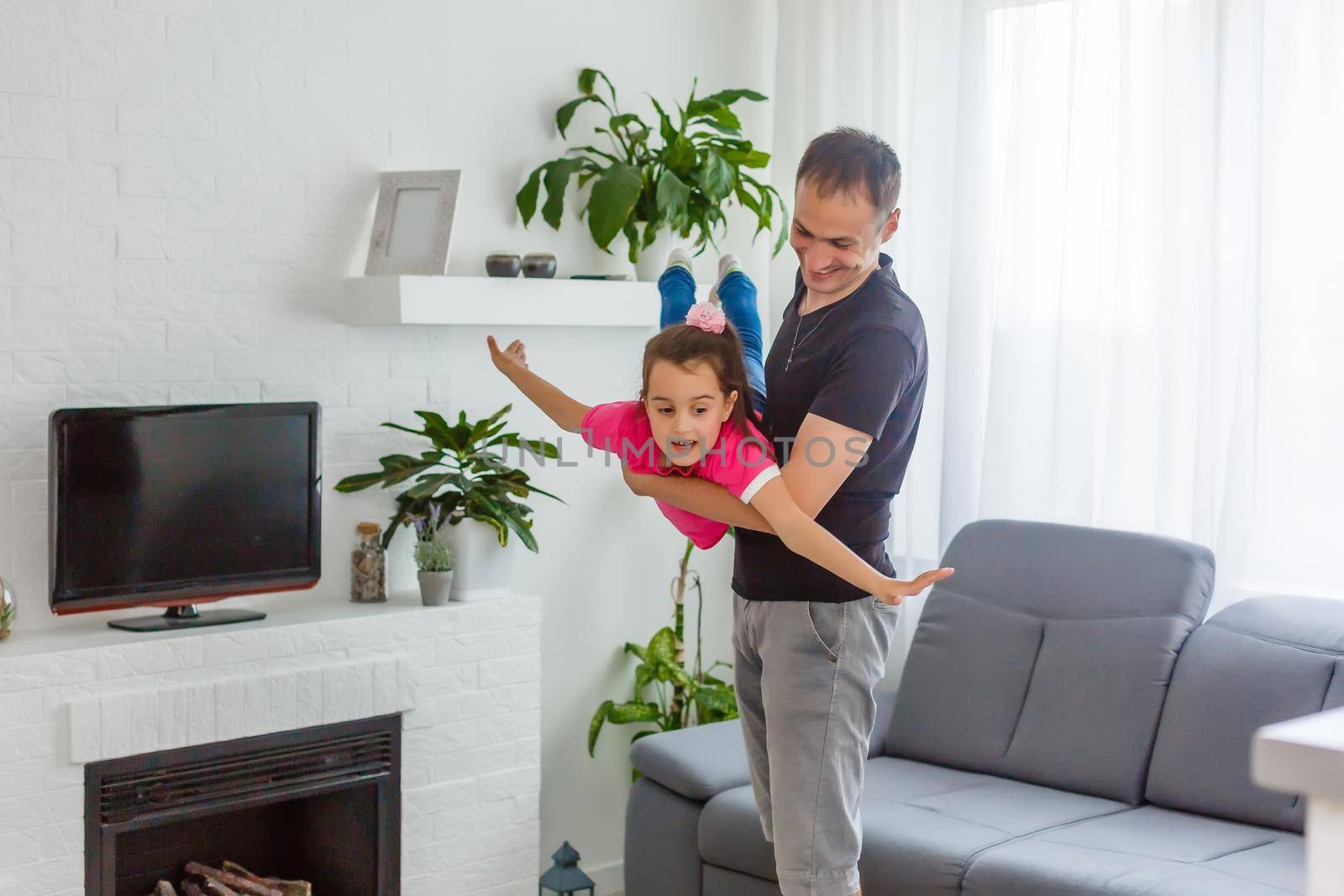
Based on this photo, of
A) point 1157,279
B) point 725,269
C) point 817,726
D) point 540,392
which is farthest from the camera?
point 1157,279

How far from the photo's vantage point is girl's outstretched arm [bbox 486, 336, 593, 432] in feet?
7.36

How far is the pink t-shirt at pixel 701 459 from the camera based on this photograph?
72.2 inches

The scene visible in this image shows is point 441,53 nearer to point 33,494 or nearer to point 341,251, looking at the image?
point 341,251

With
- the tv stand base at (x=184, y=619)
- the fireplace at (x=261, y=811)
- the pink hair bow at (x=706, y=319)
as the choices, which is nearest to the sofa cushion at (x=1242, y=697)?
the pink hair bow at (x=706, y=319)

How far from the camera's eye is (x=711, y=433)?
1.90 metres

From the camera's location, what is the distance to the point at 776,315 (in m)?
4.24

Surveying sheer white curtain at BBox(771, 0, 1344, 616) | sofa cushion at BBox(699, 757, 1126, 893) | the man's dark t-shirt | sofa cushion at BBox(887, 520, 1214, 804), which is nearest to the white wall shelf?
sheer white curtain at BBox(771, 0, 1344, 616)

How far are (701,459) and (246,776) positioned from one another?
1.57 meters

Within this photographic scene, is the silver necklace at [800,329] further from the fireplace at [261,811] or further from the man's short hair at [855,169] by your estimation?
the fireplace at [261,811]

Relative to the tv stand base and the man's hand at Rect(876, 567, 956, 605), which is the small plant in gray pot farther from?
the man's hand at Rect(876, 567, 956, 605)

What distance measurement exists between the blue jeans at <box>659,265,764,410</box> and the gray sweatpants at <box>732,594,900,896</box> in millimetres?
422

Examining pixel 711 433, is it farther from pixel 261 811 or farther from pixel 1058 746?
pixel 261 811

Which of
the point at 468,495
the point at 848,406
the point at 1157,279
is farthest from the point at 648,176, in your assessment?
the point at 848,406

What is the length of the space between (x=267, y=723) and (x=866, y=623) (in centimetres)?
159
